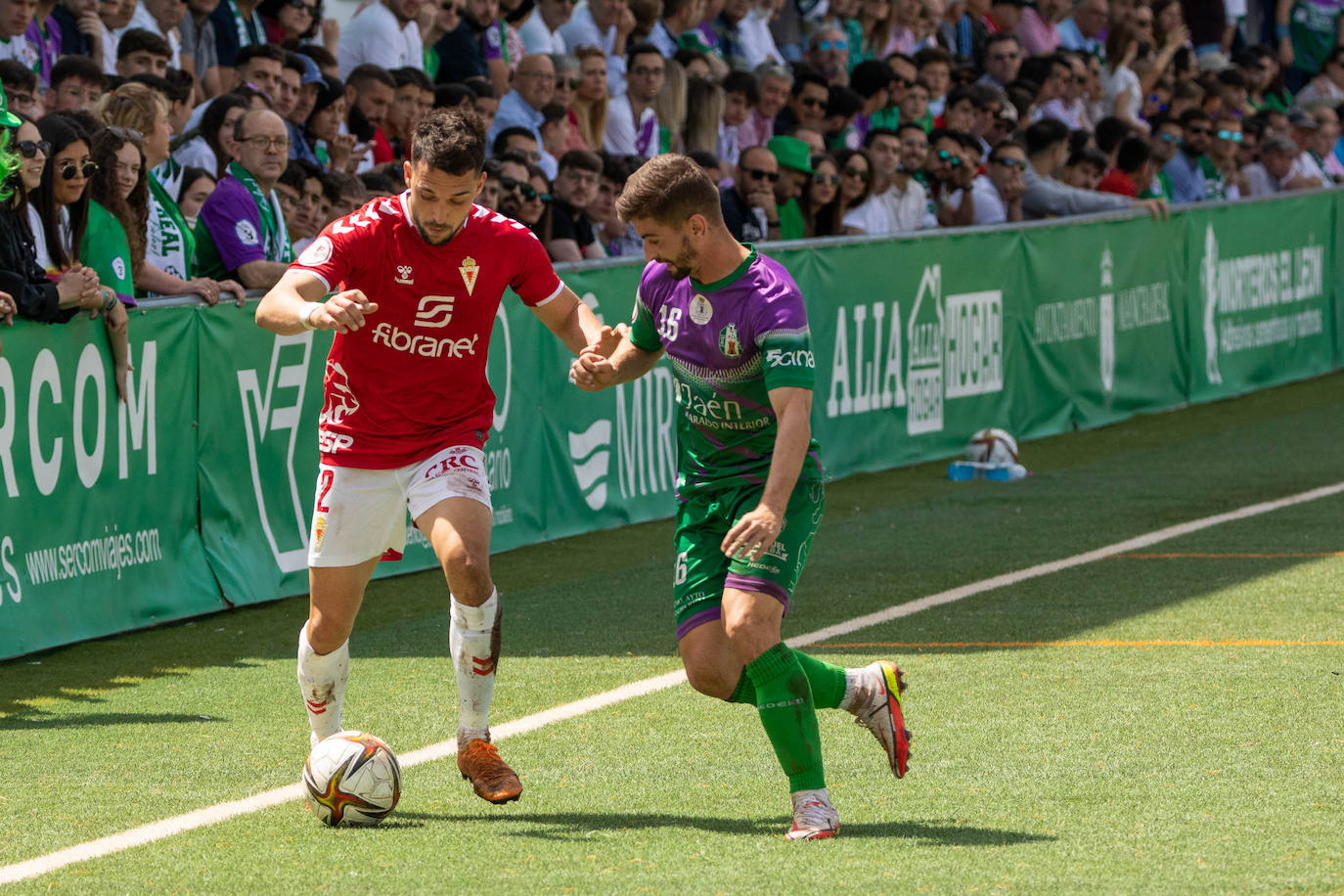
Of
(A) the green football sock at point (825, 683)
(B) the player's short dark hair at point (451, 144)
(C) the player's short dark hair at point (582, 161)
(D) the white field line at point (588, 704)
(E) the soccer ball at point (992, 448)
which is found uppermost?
(B) the player's short dark hair at point (451, 144)

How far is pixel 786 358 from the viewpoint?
5.37 meters

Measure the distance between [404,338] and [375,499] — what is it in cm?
50

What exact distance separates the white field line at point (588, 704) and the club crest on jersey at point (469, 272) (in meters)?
1.63

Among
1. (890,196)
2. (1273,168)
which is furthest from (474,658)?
(1273,168)

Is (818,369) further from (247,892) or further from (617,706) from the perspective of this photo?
(247,892)

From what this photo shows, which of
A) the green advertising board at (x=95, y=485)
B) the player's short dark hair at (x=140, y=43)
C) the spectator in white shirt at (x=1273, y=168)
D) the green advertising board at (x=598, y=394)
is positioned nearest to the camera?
the green advertising board at (x=95, y=485)

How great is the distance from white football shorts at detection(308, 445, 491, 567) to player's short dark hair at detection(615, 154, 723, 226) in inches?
42.4

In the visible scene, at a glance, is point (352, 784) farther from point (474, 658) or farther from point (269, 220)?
point (269, 220)

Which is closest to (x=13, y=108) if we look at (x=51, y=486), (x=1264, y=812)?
(x=51, y=486)

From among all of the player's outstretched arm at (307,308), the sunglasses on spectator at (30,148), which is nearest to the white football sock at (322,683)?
the player's outstretched arm at (307,308)

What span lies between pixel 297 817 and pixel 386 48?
8.65 meters

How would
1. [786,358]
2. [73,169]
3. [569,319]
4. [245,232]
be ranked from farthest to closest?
[245,232], [73,169], [569,319], [786,358]

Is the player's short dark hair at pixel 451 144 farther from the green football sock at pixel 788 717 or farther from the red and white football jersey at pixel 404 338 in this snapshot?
the green football sock at pixel 788 717

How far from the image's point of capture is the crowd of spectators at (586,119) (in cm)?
930
